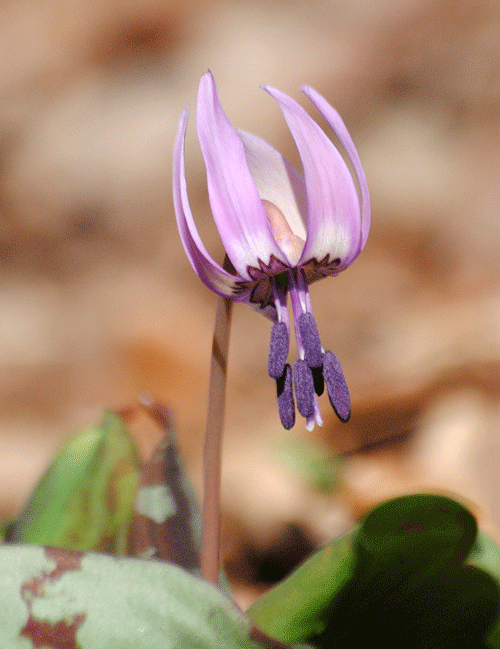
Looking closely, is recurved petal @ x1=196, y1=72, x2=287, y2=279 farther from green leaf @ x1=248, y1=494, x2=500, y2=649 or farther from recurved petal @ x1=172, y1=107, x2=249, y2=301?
green leaf @ x1=248, y1=494, x2=500, y2=649

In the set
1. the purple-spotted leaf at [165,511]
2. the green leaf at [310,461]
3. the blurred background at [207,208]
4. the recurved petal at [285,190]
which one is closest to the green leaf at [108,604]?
the purple-spotted leaf at [165,511]

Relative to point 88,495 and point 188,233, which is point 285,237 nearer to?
point 188,233

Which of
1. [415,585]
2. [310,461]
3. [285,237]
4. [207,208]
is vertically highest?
[207,208]

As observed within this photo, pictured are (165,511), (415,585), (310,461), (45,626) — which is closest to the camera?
(45,626)

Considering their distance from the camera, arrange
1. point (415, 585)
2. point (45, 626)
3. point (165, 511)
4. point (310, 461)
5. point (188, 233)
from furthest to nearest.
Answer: point (310, 461), point (165, 511), point (415, 585), point (188, 233), point (45, 626)

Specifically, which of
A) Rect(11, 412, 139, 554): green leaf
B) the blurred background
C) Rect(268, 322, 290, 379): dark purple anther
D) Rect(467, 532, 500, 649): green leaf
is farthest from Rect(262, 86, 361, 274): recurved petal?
the blurred background

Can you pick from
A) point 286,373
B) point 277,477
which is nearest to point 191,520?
point 286,373

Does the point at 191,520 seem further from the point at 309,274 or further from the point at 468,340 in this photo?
the point at 468,340

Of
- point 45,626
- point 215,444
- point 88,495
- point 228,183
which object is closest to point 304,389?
point 215,444
